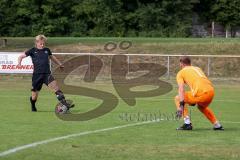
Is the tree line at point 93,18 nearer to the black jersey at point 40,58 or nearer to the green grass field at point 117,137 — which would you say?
the green grass field at point 117,137

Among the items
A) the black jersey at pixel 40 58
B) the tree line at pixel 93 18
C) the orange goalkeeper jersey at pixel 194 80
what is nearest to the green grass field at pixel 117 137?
the orange goalkeeper jersey at pixel 194 80

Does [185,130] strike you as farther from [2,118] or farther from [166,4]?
[166,4]

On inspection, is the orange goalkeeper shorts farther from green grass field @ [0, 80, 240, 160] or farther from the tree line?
the tree line

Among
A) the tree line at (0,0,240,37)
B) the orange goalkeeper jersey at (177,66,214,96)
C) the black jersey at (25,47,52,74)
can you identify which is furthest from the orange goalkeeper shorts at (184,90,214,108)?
the tree line at (0,0,240,37)

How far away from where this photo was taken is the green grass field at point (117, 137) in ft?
33.8

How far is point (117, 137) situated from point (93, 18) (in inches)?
2066

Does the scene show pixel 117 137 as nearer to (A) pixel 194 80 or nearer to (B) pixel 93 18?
(A) pixel 194 80

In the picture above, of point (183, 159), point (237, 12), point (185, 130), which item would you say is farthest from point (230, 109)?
point (237, 12)

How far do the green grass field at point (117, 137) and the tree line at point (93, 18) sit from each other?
146 ft

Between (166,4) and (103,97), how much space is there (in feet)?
142

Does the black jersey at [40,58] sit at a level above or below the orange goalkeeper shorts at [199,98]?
above

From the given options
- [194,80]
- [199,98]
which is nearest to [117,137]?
[199,98]

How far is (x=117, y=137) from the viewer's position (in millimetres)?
12367

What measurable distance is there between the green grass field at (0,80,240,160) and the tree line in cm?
4444
